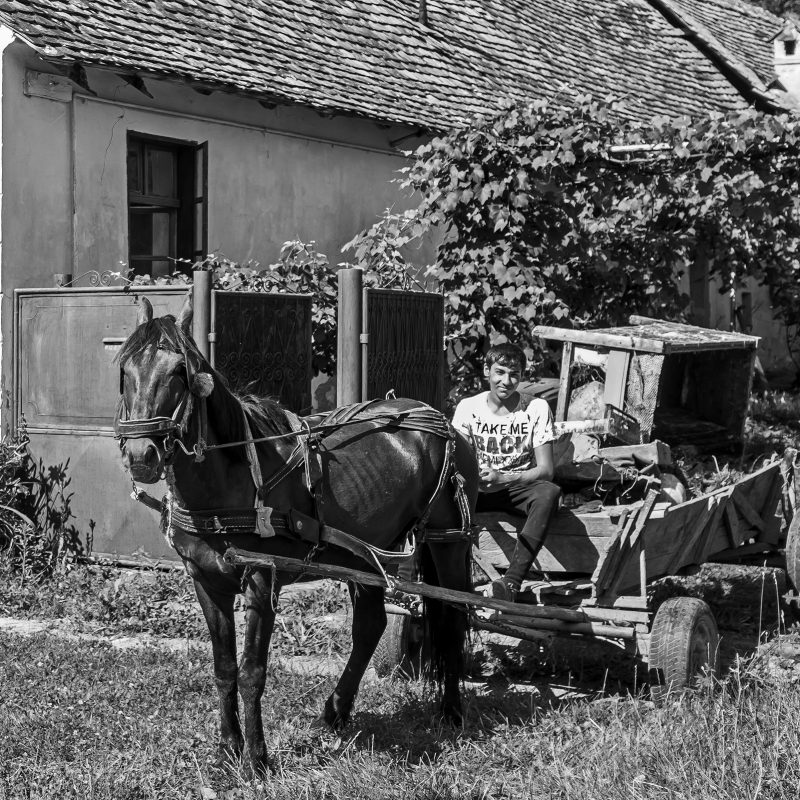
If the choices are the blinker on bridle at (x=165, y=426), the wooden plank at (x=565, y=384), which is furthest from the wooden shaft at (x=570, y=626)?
the wooden plank at (x=565, y=384)

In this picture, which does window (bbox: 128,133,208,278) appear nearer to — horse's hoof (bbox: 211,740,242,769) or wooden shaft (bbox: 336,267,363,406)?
wooden shaft (bbox: 336,267,363,406)

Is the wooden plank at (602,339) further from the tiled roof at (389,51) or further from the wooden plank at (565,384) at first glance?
the tiled roof at (389,51)

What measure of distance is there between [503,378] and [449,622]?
1.29m

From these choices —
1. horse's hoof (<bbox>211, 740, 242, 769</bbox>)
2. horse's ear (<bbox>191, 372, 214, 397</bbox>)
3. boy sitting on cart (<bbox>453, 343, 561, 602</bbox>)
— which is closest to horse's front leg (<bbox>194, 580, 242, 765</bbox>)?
horse's hoof (<bbox>211, 740, 242, 769</bbox>)

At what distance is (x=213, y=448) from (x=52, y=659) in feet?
8.00

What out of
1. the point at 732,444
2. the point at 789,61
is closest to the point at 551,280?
the point at 732,444

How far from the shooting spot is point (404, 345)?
833 centimetres

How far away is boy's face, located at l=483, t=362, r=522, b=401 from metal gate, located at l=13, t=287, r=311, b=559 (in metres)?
2.18

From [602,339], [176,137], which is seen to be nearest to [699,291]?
[176,137]

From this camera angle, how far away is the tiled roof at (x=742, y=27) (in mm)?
20594

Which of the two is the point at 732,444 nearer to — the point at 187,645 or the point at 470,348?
the point at 470,348

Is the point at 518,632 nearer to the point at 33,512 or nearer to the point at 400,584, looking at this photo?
the point at 400,584

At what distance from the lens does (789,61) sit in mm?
20703

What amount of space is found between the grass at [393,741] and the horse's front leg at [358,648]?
0.11 metres
